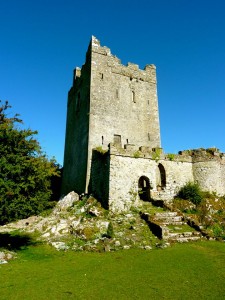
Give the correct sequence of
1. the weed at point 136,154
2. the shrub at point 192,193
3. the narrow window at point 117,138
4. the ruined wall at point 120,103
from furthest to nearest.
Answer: the narrow window at point 117,138 → the ruined wall at point 120,103 → the weed at point 136,154 → the shrub at point 192,193

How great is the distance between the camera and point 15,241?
17828mm

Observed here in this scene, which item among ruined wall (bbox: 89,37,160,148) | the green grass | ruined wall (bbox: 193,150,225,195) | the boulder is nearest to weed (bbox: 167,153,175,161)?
ruined wall (bbox: 193,150,225,195)

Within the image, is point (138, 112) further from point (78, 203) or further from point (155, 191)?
point (78, 203)

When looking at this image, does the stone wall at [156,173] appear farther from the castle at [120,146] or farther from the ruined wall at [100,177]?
the ruined wall at [100,177]

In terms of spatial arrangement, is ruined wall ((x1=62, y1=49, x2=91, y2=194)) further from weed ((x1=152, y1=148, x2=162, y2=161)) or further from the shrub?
the shrub

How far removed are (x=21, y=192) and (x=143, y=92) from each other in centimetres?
2116

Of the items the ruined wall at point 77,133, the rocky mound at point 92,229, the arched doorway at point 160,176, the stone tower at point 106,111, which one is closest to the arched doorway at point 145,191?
the arched doorway at point 160,176

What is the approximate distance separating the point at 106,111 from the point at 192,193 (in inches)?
501

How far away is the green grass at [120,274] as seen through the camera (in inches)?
341

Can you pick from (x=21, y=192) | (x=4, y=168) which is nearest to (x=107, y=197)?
(x=21, y=192)

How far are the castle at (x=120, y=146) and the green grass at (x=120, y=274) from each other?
7372 millimetres

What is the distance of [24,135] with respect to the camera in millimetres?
16047

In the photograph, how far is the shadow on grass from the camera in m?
16.3

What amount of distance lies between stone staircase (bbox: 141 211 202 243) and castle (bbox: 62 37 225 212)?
3.03 m
